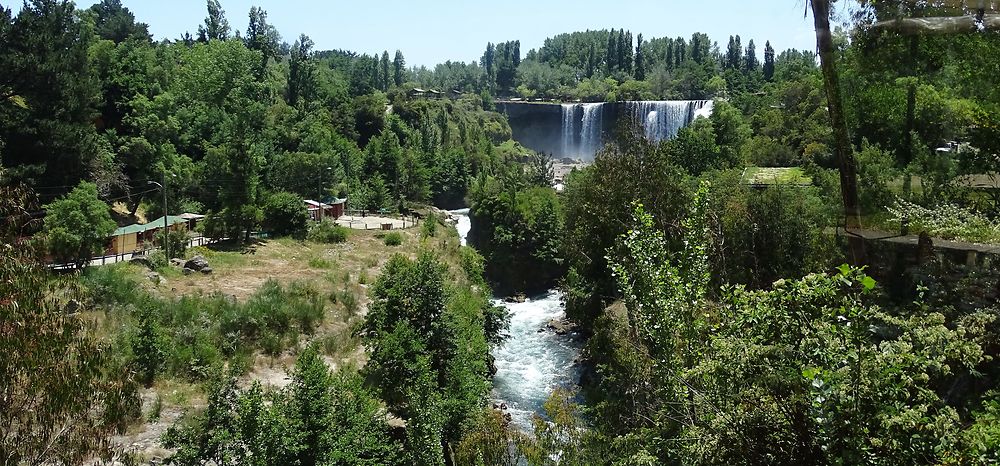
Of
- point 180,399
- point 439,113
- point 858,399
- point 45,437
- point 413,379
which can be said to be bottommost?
point 180,399

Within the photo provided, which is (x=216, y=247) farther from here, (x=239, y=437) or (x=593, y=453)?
(x=593, y=453)

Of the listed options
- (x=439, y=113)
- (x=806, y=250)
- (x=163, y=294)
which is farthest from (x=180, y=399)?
(x=439, y=113)

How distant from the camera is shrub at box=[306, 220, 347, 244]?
37.9 meters

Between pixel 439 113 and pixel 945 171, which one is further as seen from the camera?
pixel 439 113

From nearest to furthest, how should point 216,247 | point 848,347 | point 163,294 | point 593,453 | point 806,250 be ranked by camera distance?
point 848,347, point 593,453, point 806,250, point 163,294, point 216,247

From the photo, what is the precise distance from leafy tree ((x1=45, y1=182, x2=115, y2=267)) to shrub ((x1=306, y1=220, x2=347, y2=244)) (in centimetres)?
1214

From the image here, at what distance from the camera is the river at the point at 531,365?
24.8m

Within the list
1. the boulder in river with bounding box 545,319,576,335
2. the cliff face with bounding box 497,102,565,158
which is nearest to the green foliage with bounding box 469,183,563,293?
the boulder in river with bounding box 545,319,576,335

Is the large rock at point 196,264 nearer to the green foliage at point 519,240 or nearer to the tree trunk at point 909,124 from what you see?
the green foliage at point 519,240

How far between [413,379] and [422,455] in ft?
10.1

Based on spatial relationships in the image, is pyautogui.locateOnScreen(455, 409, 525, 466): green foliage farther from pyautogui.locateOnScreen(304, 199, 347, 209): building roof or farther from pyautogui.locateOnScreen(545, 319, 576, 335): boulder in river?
pyautogui.locateOnScreen(304, 199, 347, 209): building roof

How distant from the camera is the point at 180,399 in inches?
758

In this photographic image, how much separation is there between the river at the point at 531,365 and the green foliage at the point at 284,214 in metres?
13.4

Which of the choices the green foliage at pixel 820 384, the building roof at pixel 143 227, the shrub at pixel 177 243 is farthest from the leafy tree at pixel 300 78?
the green foliage at pixel 820 384
